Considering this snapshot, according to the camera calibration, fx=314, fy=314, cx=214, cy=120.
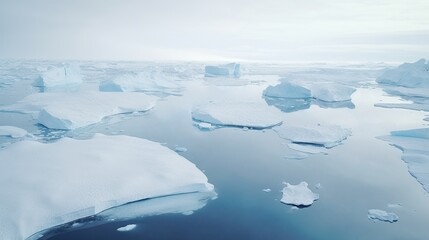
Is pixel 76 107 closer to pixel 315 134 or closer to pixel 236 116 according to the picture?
pixel 236 116

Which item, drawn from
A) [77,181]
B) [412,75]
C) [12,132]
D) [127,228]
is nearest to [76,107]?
[12,132]

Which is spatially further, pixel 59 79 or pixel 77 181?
pixel 59 79

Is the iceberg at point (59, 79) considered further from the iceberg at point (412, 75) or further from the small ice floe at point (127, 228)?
the iceberg at point (412, 75)

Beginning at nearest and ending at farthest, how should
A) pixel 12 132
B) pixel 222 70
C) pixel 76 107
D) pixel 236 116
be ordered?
pixel 12 132 → pixel 76 107 → pixel 236 116 → pixel 222 70

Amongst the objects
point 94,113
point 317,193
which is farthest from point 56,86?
point 317,193

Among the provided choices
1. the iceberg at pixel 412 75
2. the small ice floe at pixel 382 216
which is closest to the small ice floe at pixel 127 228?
the small ice floe at pixel 382 216

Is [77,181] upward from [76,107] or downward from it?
downward

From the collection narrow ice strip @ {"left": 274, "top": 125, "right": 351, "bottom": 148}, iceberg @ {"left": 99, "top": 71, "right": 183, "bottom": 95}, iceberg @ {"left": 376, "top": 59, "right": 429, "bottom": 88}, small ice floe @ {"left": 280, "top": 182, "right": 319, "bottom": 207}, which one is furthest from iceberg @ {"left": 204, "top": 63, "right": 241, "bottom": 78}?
small ice floe @ {"left": 280, "top": 182, "right": 319, "bottom": 207}
